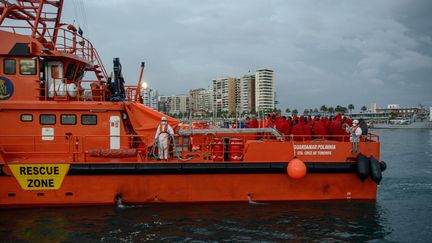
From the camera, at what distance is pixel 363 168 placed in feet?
27.5

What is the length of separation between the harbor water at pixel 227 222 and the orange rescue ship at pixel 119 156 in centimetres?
25

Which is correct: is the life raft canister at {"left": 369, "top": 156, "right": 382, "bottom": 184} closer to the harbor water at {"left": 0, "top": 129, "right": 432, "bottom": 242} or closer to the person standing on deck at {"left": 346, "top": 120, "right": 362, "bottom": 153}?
the person standing on deck at {"left": 346, "top": 120, "right": 362, "bottom": 153}

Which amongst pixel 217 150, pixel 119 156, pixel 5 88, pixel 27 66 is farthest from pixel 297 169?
pixel 5 88

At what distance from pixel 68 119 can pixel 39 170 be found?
141 centimetres

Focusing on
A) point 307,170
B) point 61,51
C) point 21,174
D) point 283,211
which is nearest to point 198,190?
point 283,211

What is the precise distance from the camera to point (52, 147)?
28.1 feet

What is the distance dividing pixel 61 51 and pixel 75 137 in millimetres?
2223

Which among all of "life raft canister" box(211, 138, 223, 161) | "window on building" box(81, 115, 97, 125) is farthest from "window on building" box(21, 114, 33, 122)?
"life raft canister" box(211, 138, 223, 161)

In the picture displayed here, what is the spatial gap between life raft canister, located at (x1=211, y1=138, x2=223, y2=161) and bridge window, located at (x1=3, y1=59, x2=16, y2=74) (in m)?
5.10

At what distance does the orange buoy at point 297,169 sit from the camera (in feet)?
26.8

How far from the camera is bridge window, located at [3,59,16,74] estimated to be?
28.2 ft

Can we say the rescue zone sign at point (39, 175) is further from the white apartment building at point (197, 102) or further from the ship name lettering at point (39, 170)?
the white apartment building at point (197, 102)

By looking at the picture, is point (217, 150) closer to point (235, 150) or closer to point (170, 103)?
point (235, 150)

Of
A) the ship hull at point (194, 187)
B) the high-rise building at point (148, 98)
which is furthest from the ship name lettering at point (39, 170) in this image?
the high-rise building at point (148, 98)
